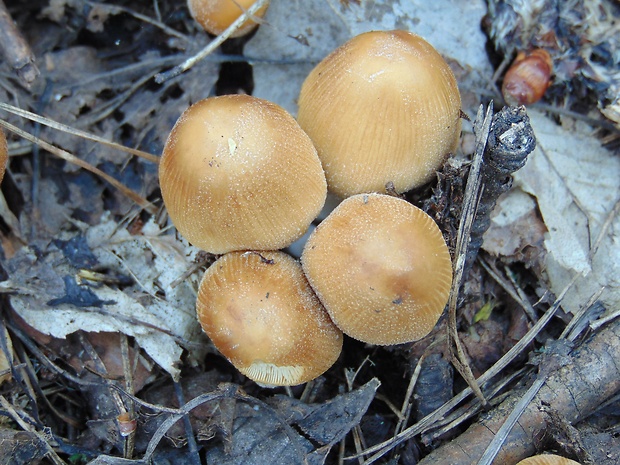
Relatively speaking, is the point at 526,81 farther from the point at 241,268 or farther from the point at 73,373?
the point at 73,373

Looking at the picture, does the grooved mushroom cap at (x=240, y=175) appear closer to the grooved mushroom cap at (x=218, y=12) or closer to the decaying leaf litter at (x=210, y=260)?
the decaying leaf litter at (x=210, y=260)

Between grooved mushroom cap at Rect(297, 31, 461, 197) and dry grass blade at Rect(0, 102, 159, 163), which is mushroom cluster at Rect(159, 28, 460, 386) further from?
dry grass blade at Rect(0, 102, 159, 163)

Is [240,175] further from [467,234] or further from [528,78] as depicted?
[528,78]

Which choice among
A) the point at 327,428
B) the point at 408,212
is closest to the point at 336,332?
the point at 327,428

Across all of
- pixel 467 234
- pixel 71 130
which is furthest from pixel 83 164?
pixel 467 234

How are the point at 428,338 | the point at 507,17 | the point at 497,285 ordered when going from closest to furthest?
1. the point at 428,338
2. the point at 497,285
3. the point at 507,17

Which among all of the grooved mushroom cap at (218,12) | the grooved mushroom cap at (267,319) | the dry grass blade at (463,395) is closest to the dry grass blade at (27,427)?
the grooved mushroom cap at (267,319)
